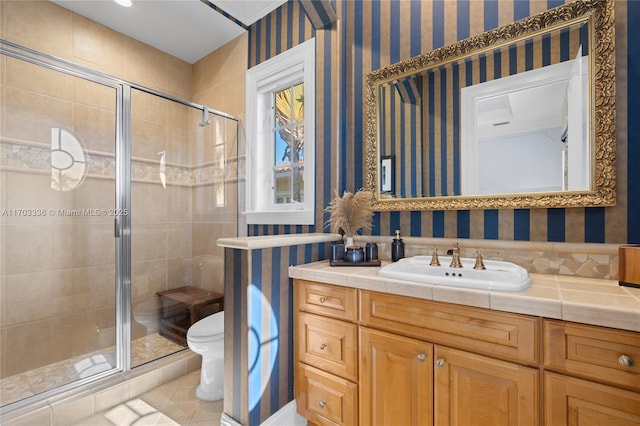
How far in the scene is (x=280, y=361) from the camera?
153 centimetres

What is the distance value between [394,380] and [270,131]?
2.17 meters

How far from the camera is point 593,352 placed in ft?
2.77

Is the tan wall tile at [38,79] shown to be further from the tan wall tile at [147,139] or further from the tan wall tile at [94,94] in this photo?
the tan wall tile at [147,139]

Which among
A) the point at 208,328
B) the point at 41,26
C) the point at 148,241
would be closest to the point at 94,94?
Result: the point at 41,26

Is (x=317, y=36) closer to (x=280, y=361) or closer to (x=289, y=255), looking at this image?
(x=289, y=255)

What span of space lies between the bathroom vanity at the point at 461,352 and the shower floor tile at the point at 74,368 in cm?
128

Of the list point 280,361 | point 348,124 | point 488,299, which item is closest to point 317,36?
point 348,124

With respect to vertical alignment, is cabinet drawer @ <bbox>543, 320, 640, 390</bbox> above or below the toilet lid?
above

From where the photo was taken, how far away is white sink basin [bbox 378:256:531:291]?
103 centimetres

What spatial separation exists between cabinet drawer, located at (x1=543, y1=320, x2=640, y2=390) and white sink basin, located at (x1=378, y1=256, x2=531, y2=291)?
172 millimetres

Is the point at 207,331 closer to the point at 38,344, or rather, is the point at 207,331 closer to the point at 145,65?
the point at 38,344

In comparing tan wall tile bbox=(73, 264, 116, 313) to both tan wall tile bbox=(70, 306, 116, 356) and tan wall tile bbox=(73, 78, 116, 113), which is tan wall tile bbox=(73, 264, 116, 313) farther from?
tan wall tile bbox=(73, 78, 116, 113)

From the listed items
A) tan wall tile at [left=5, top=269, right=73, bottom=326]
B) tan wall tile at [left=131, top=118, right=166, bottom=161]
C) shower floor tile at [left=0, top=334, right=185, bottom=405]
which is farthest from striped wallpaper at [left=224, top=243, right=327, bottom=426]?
tan wall tile at [left=5, top=269, right=73, bottom=326]

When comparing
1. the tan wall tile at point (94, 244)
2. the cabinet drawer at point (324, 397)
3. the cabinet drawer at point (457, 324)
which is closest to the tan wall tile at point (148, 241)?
the tan wall tile at point (94, 244)
